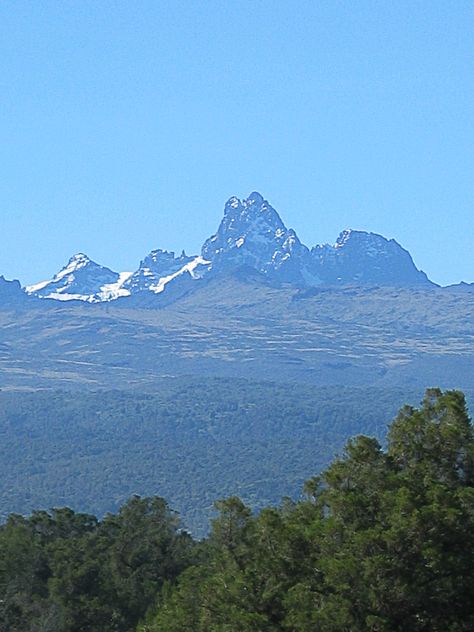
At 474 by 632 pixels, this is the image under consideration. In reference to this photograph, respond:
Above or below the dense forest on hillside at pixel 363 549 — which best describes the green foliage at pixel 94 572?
below

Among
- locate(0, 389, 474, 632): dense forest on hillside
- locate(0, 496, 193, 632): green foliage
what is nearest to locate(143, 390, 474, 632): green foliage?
locate(0, 389, 474, 632): dense forest on hillside

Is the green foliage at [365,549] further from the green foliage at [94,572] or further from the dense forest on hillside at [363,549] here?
the green foliage at [94,572]

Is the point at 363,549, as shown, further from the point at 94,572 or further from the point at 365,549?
the point at 94,572

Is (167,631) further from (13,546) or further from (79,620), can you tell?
(13,546)

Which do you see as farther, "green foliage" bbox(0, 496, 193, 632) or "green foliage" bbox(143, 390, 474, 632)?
"green foliage" bbox(0, 496, 193, 632)

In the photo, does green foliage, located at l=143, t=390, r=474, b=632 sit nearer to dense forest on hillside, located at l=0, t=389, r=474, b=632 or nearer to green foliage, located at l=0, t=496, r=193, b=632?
dense forest on hillside, located at l=0, t=389, r=474, b=632

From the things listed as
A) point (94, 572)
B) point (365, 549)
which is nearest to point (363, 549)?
point (365, 549)

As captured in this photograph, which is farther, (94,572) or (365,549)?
(94,572)

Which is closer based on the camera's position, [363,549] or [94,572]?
[363,549]

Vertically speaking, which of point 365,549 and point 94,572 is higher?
point 365,549

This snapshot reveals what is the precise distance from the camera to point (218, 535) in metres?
42.9

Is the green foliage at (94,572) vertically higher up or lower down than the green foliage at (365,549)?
lower down

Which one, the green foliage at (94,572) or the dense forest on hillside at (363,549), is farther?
the green foliage at (94,572)

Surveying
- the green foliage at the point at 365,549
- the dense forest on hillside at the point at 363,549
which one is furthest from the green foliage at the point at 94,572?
the green foliage at the point at 365,549
